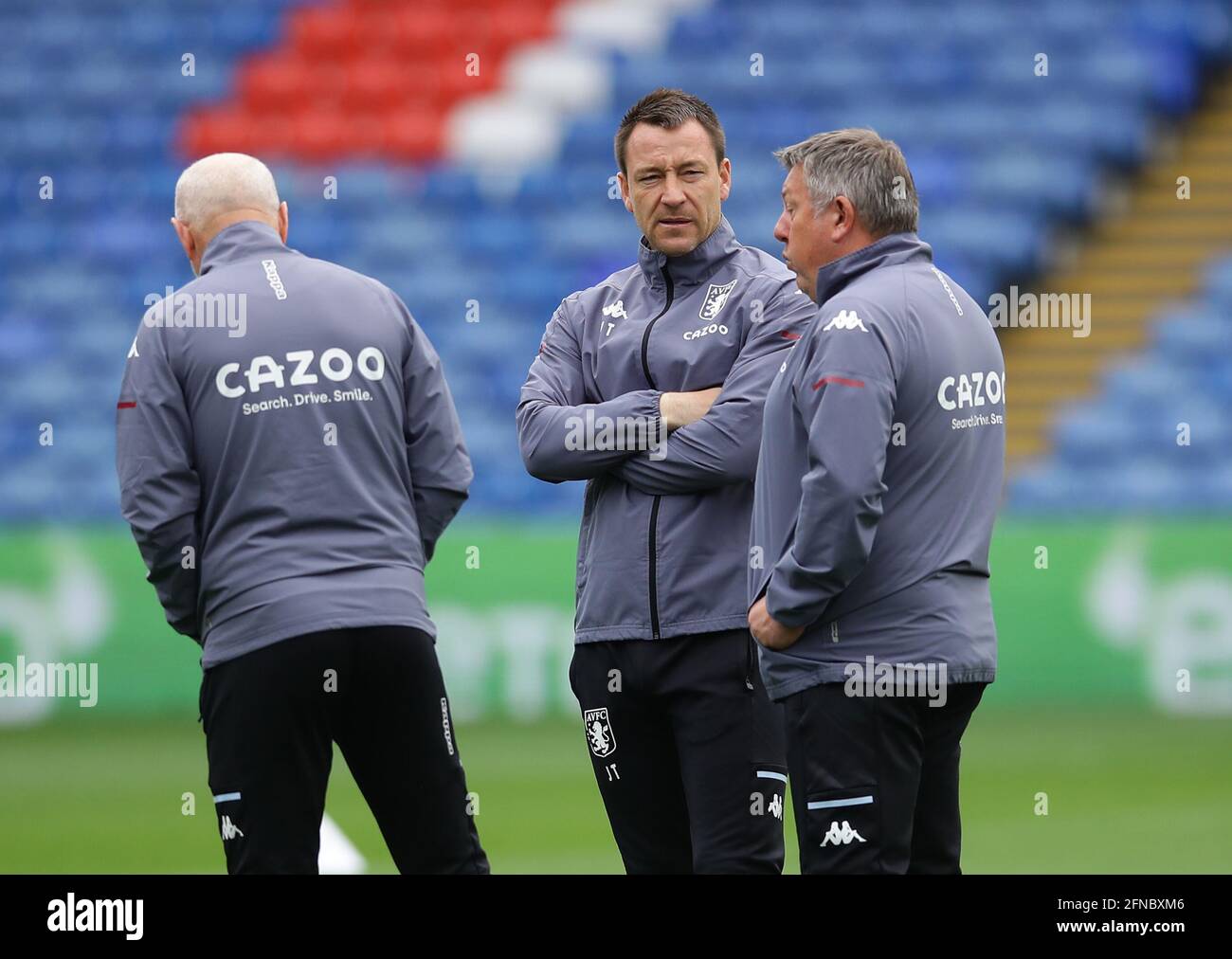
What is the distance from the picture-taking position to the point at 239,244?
381cm

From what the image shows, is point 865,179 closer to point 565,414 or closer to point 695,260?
point 695,260

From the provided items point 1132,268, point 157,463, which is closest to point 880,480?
point 157,463

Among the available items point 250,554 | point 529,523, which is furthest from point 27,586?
point 250,554

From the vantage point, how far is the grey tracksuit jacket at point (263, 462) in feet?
11.9

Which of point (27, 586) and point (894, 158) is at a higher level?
point (894, 158)

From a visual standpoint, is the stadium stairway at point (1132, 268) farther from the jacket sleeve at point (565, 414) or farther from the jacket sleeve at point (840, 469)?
the jacket sleeve at point (840, 469)

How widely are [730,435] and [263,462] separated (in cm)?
96

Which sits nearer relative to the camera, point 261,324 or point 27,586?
point 261,324

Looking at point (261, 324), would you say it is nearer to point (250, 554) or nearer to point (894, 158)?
point (250, 554)

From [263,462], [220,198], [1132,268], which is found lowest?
[263,462]

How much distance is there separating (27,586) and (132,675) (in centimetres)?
68

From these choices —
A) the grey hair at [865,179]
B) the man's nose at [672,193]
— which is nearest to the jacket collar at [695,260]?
the man's nose at [672,193]
